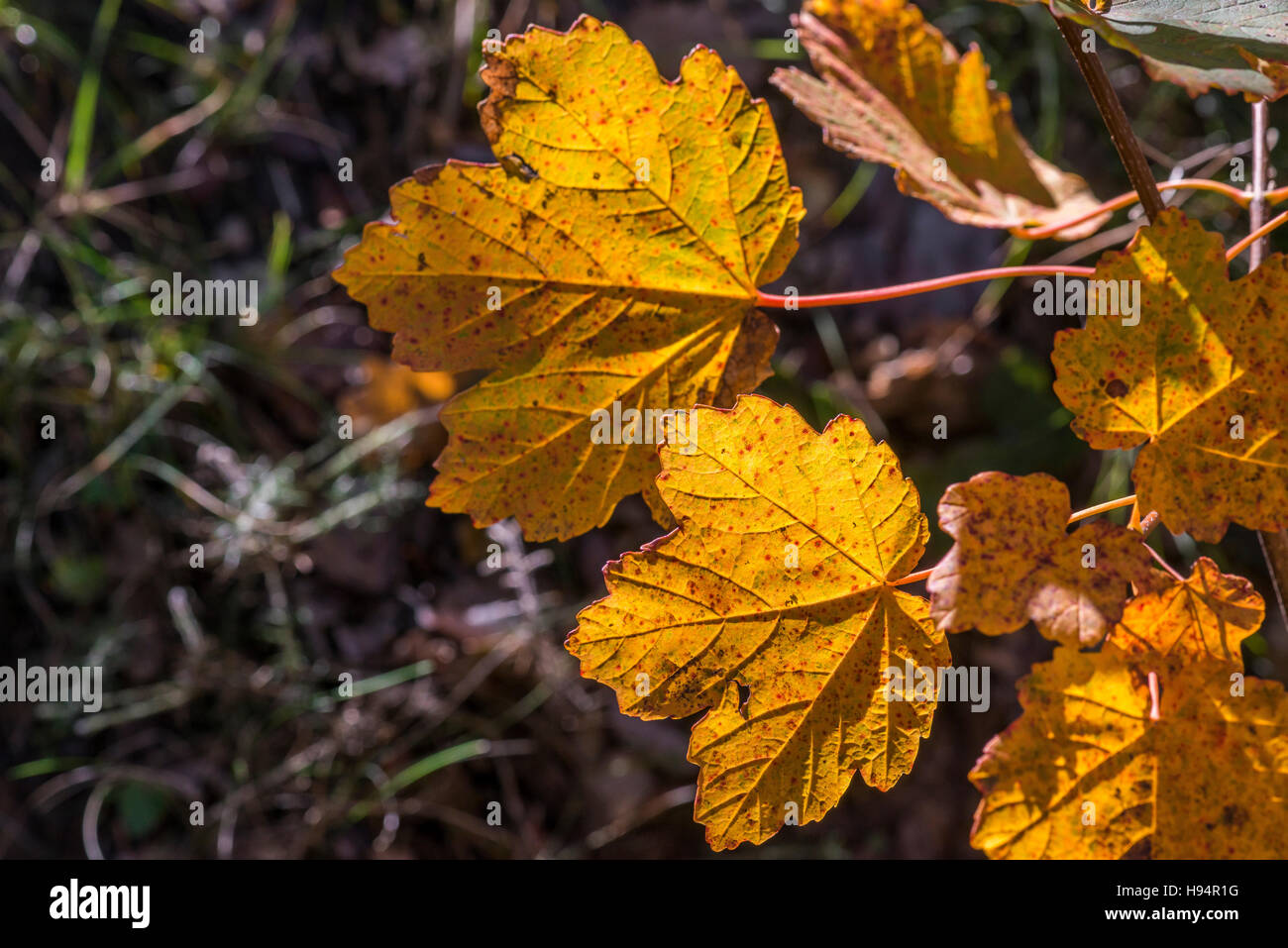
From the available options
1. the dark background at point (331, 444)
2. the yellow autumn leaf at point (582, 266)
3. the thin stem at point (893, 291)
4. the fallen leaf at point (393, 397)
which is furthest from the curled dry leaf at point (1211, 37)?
the fallen leaf at point (393, 397)

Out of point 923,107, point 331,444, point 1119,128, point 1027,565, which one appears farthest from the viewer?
point 331,444

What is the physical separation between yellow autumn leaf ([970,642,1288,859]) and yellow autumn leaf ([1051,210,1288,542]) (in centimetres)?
13

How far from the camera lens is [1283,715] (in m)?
0.75

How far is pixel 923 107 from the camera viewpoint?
1069mm

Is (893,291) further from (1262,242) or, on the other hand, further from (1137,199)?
(1262,242)

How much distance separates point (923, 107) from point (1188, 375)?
47 cm

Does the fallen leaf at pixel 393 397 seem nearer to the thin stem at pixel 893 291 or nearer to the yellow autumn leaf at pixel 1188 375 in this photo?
the thin stem at pixel 893 291

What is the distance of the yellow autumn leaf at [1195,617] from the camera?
73cm

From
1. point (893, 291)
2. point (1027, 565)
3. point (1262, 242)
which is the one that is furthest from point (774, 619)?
point (1262, 242)

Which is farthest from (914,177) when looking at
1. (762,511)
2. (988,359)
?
(988,359)

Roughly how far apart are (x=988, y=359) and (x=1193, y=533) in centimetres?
143

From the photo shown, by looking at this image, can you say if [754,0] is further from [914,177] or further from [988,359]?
[914,177]

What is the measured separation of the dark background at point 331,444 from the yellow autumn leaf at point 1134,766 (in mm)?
1075

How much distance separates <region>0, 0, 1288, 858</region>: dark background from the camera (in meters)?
1.85
